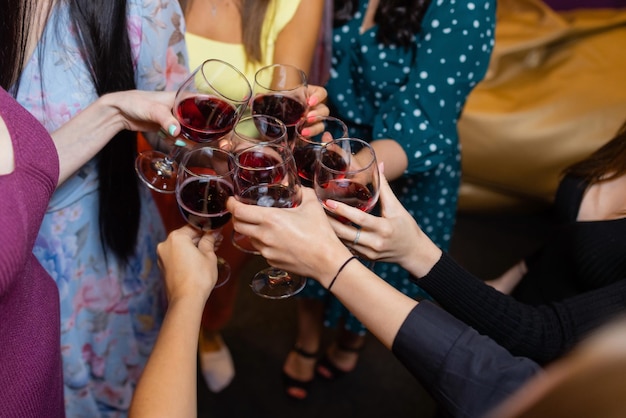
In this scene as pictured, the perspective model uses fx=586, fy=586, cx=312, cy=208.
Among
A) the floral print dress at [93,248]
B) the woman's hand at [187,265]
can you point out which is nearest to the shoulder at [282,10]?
the floral print dress at [93,248]

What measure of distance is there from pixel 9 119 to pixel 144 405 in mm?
515

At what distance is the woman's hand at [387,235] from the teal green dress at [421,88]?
21.9 inches

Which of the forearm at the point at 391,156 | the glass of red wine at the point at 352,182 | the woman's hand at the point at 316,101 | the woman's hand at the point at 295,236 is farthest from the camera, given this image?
the forearm at the point at 391,156

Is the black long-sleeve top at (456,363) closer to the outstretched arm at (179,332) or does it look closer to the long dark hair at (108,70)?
the outstretched arm at (179,332)

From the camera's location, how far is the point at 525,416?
67 centimetres

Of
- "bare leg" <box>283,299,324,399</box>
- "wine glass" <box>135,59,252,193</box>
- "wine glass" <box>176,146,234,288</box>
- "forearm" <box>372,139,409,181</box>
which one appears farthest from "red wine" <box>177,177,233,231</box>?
"bare leg" <box>283,299,324,399</box>

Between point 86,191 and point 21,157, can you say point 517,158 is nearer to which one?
point 86,191

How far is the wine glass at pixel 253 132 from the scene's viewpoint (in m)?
1.25

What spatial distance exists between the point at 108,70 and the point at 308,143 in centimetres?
50

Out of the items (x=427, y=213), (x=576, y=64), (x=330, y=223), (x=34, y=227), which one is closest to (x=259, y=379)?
(x=427, y=213)

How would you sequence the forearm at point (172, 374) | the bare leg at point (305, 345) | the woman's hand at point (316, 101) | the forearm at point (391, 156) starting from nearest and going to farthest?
the forearm at point (172, 374)
the woman's hand at point (316, 101)
the forearm at point (391, 156)
the bare leg at point (305, 345)

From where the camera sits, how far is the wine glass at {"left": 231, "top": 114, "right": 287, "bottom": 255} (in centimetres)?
125

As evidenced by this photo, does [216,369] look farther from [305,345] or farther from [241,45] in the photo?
[241,45]

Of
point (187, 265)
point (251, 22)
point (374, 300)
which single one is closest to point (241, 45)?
point (251, 22)
